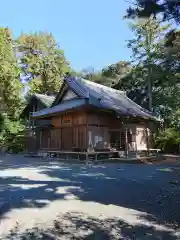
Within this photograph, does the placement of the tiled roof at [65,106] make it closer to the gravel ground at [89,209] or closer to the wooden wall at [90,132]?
the wooden wall at [90,132]

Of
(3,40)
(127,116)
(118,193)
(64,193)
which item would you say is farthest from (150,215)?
(3,40)

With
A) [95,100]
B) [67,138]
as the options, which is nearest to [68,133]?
[67,138]

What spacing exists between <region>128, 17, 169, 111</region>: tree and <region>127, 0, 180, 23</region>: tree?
79.5 ft

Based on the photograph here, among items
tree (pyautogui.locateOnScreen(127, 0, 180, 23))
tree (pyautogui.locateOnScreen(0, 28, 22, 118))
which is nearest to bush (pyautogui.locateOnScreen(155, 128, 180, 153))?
tree (pyautogui.locateOnScreen(0, 28, 22, 118))

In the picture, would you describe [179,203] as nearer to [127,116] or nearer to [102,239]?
[102,239]

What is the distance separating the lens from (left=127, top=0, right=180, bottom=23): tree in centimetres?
614

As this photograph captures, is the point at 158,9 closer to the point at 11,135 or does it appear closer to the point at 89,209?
the point at 89,209

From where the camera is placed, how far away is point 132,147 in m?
21.3

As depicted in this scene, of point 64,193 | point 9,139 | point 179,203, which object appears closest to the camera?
point 179,203

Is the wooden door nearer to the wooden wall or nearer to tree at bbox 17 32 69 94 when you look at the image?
the wooden wall

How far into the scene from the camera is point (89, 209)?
5684 millimetres

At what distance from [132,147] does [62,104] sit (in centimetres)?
655

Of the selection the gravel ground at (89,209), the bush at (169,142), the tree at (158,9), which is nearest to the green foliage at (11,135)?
the bush at (169,142)

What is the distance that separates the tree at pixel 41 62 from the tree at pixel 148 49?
11758mm
